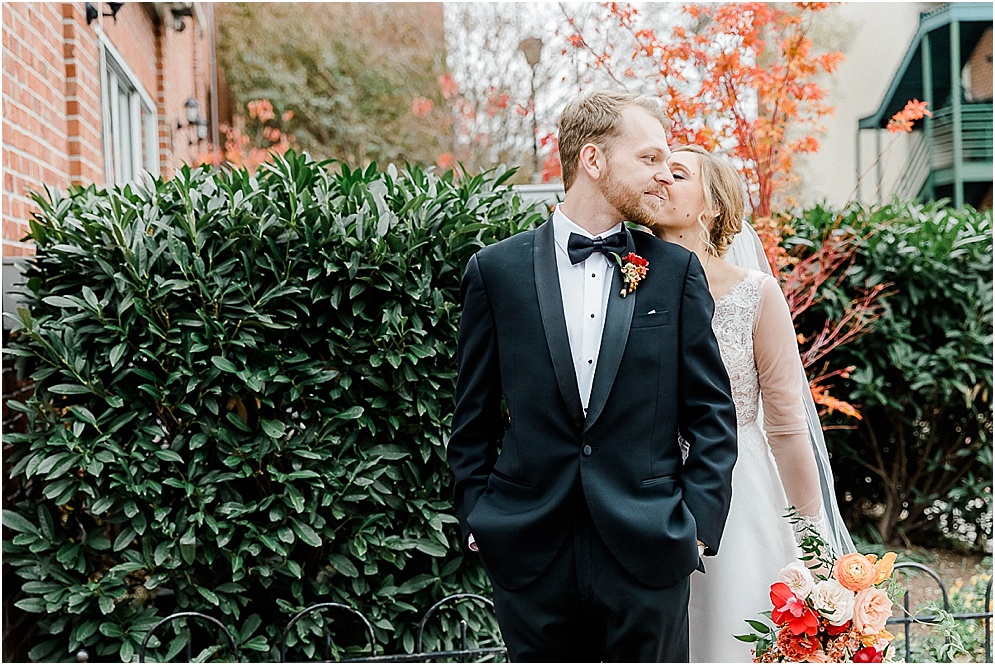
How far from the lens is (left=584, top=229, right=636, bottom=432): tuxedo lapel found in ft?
7.09

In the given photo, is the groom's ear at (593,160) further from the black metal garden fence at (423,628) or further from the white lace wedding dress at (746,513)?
the black metal garden fence at (423,628)

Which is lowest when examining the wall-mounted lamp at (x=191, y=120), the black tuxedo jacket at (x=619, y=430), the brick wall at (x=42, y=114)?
the black tuxedo jacket at (x=619, y=430)

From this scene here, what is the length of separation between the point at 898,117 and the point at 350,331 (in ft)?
10.4

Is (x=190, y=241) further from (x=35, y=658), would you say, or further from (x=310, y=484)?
(x=35, y=658)

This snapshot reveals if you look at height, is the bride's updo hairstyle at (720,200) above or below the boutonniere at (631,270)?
above

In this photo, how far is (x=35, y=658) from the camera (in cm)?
353

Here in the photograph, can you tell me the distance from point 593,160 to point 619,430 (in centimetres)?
70

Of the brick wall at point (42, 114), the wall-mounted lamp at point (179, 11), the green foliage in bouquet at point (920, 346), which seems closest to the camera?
the brick wall at point (42, 114)

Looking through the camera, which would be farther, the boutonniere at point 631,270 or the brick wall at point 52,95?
the brick wall at point 52,95

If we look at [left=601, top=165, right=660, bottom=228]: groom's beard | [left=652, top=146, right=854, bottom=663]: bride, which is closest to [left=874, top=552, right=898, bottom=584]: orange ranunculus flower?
[left=652, top=146, right=854, bottom=663]: bride

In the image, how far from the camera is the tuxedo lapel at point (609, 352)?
85.1 inches

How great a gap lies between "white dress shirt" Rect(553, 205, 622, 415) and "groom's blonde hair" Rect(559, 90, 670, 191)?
183 mm

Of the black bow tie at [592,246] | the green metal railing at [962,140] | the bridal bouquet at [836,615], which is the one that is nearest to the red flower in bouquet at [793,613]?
the bridal bouquet at [836,615]

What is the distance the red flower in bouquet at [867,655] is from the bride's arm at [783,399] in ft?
1.88
